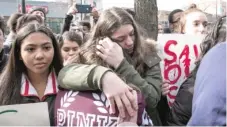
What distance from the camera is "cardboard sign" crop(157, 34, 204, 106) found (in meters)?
2.09

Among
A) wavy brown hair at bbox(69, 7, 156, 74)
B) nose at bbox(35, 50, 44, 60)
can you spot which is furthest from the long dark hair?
wavy brown hair at bbox(69, 7, 156, 74)

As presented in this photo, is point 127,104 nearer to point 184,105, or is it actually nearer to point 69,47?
point 184,105

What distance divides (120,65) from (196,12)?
1732 mm

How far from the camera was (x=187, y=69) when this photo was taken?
6.99 ft

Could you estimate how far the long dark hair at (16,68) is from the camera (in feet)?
5.58

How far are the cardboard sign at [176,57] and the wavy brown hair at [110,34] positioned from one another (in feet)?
1.09

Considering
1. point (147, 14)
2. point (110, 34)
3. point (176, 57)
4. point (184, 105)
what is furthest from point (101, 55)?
point (147, 14)

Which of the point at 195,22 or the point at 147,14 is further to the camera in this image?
the point at 147,14

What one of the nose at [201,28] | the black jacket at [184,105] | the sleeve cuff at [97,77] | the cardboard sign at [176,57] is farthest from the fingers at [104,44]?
the nose at [201,28]

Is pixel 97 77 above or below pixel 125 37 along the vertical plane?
below

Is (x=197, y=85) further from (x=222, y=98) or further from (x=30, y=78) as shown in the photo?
(x=30, y=78)

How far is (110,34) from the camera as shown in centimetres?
163

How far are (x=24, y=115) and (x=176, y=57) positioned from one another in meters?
1.13

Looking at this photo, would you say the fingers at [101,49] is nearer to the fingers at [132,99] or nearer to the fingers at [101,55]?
the fingers at [101,55]
